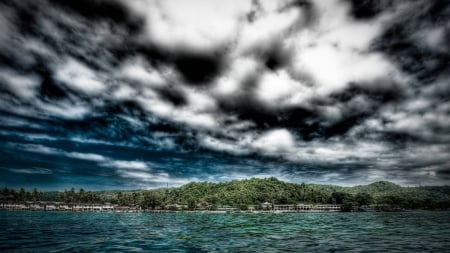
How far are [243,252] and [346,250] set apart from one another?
356 inches

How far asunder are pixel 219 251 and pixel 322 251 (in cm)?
A: 855

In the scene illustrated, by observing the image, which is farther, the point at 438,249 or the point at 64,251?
the point at 438,249

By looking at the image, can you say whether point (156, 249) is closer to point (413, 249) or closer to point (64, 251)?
point (64, 251)

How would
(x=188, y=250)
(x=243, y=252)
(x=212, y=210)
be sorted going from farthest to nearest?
(x=212, y=210) → (x=188, y=250) → (x=243, y=252)

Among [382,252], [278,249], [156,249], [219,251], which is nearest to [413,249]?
[382,252]

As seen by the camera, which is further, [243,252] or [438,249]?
[438,249]

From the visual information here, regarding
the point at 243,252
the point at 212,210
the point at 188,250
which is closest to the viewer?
the point at 243,252

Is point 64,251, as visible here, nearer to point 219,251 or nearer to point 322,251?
point 219,251

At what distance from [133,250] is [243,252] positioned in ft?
31.0

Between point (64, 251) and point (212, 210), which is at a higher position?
point (64, 251)

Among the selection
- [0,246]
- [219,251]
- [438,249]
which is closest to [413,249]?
[438,249]

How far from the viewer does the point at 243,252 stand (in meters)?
22.7

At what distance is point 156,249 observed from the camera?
24766mm

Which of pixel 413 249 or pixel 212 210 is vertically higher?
pixel 413 249
